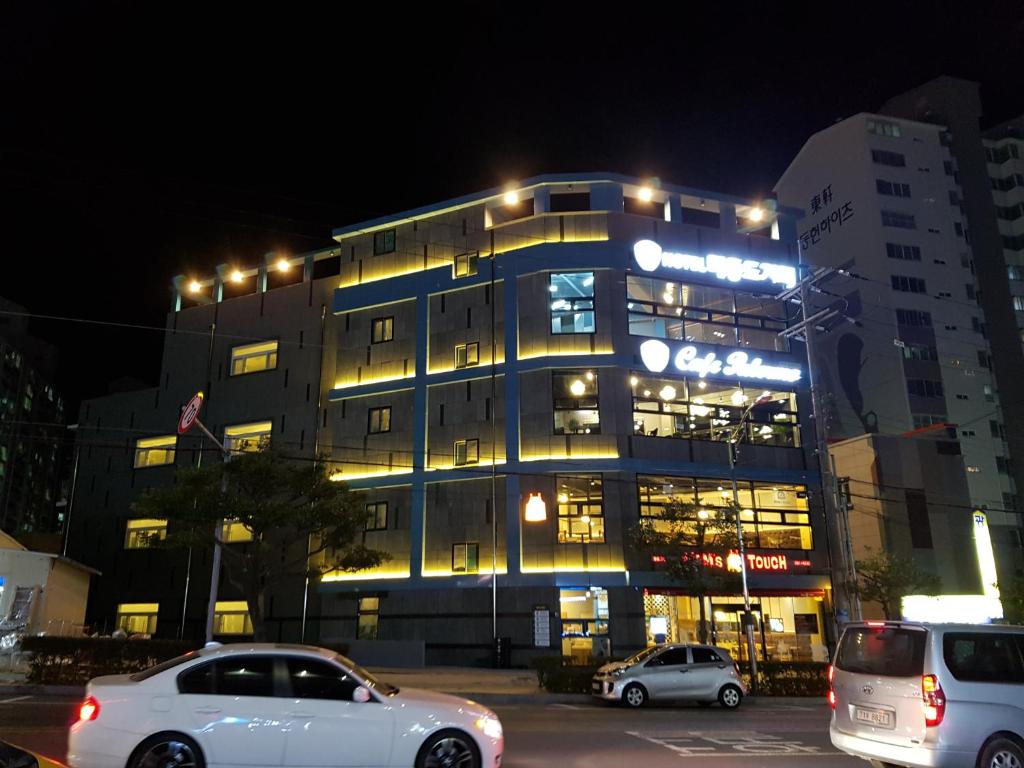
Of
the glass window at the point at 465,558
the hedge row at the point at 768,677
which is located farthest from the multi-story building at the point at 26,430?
the hedge row at the point at 768,677

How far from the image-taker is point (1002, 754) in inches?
320

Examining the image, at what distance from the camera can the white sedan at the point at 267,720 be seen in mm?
7543

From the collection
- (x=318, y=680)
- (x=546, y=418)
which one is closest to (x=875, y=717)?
(x=318, y=680)

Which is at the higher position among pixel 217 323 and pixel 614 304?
pixel 217 323

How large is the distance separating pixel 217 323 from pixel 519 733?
37386 mm

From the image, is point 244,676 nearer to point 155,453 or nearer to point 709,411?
point 709,411

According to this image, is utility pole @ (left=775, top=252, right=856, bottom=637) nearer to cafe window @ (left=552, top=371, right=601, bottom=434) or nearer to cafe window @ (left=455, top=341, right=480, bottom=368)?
cafe window @ (left=552, top=371, right=601, bottom=434)

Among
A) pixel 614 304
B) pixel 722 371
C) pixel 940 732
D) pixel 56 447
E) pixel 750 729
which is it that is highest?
pixel 56 447

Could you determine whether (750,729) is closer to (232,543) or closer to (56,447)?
(232,543)

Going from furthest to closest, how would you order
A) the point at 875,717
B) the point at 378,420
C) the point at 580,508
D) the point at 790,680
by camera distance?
the point at 378,420 < the point at 580,508 < the point at 790,680 < the point at 875,717

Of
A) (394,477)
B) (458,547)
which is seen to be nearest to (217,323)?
(394,477)

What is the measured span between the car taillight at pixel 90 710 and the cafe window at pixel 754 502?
87.4ft

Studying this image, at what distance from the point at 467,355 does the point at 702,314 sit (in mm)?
11387

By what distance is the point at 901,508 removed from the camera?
47.0m
